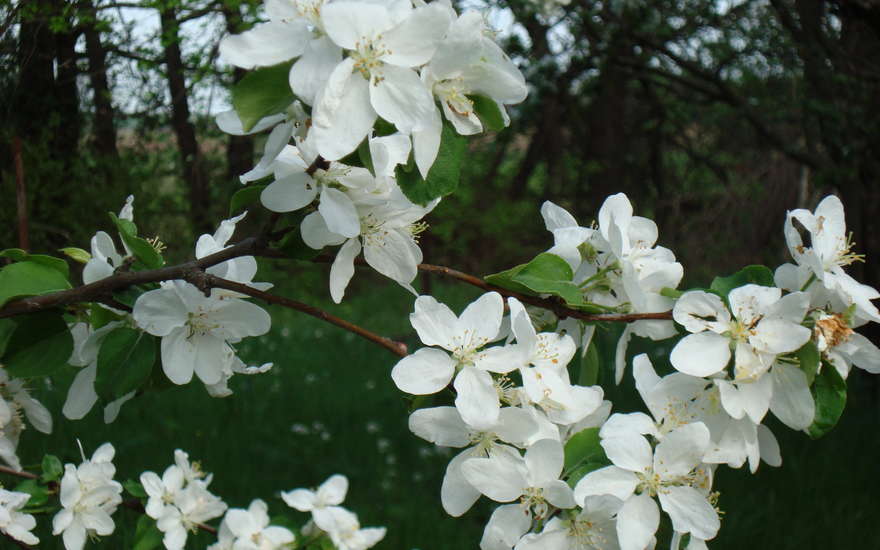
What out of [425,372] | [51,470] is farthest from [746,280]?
[51,470]

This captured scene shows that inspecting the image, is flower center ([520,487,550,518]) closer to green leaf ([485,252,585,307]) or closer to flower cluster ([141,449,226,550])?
green leaf ([485,252,585,307])

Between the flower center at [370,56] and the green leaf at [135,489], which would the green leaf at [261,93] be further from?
the green leaf at [135,489]

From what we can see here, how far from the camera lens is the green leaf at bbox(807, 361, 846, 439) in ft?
3.34

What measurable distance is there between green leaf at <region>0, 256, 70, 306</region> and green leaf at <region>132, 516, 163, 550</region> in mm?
544

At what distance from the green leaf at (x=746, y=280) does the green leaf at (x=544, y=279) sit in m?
0.18

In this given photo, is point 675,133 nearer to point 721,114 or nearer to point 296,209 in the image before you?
point 721,114

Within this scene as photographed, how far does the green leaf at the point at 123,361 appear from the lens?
1052 mm

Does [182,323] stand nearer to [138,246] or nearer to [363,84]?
[138,246]

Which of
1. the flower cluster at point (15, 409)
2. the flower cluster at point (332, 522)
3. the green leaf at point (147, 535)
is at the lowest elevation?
the green leaf at point (147, 535)

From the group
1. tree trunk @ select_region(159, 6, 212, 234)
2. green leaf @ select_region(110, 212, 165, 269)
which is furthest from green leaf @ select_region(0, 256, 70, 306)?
tree trunk @ select_region(159, 6, 212, 234)

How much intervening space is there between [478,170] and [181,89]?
5.47m

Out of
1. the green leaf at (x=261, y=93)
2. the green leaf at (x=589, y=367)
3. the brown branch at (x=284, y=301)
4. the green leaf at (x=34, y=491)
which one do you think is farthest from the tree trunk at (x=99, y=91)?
the green leaf at (x=589, y=367)

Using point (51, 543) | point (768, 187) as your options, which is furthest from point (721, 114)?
point (51, 543)

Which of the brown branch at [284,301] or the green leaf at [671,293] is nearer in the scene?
the brown branch at [284,301]
